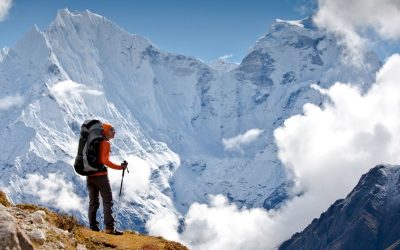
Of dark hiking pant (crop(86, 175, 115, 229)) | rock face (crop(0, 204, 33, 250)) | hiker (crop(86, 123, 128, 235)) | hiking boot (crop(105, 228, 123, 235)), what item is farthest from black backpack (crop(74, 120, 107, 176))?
rock face (crop(0, 204, 33, 250))

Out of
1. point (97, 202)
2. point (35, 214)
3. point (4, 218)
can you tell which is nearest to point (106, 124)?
point (97, 202)

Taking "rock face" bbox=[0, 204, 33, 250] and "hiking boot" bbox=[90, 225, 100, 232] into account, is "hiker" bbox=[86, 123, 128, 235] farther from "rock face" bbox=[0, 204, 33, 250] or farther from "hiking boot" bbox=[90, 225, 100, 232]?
"rock face" bbox=[0, 204, 33, 250]

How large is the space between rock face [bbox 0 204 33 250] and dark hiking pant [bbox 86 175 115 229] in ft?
25.5

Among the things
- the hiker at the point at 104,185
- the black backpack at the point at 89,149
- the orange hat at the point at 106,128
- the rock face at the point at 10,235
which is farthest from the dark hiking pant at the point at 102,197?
the rock face at the point at 10,235

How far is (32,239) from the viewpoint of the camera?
56.1 feet

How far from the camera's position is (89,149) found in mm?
22516

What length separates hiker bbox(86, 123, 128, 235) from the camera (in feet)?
73.9

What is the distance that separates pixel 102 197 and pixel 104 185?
449 mm

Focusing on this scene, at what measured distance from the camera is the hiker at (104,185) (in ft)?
73.9

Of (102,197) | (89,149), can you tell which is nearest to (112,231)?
(102,197)

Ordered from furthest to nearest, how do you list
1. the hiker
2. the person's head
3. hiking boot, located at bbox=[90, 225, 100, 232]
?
hiking boot, located at bbox=[90, 225, 100, 232], the person's head, the hiker

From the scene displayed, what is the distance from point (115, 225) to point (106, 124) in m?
3.19

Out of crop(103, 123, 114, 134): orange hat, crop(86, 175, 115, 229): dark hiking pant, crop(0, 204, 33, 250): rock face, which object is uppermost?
crop(103, 123, 114, 134): orange hat

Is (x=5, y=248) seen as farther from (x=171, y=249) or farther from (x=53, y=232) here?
(x=171, y=249)
